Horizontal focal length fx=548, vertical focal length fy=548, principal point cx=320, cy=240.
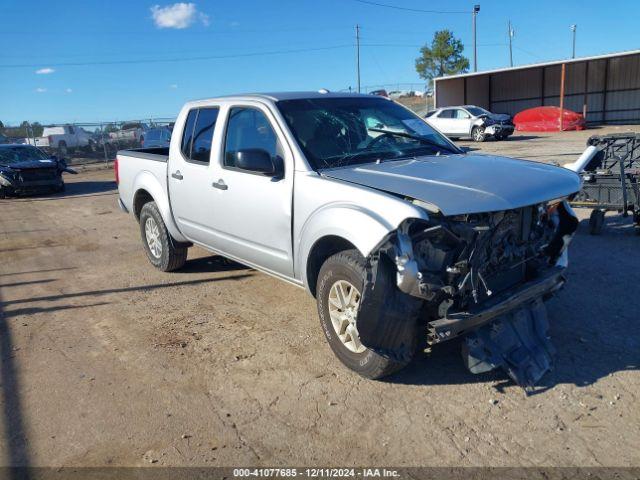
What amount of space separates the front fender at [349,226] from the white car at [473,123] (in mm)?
23035

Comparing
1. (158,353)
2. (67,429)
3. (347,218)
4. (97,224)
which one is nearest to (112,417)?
(67,429)

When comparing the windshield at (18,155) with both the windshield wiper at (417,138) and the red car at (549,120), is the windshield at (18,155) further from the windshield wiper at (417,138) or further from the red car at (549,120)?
the red car at (549,120)

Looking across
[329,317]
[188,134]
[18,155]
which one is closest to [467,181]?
[329,317]

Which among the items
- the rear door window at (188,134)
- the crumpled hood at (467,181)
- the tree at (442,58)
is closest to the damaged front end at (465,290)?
the crumpled hood at (467,181)

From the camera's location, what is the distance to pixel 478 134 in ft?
84.4

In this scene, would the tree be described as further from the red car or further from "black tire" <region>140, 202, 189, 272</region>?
"black tire" <region>140, 202, 189, 272</region>

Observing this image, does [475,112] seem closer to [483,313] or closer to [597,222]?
[597,222]

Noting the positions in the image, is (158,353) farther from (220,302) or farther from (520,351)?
(520,351)

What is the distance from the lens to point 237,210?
497cm

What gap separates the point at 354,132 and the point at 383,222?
1.60 meters

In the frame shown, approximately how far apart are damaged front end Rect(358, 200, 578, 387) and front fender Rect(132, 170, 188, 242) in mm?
3462

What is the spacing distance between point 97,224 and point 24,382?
7157mm

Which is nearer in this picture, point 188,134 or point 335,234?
point 335,234

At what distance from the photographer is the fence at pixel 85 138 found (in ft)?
97.6
